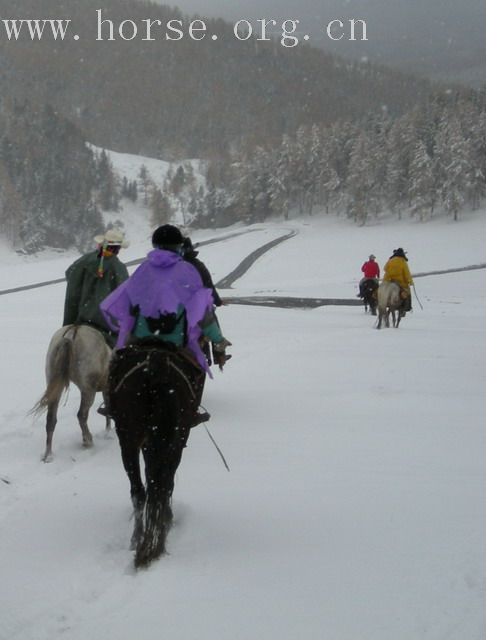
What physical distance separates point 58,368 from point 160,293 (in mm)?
2547

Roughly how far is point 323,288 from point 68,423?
93.2 feet

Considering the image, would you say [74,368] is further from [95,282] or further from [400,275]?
[400,275]

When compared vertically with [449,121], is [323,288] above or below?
below

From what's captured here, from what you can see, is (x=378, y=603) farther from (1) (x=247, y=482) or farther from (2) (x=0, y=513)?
(2) (x=0, y=513)

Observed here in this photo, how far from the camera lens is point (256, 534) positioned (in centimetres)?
439

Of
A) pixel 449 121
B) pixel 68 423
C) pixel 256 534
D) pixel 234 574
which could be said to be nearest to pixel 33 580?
pixel 234 574

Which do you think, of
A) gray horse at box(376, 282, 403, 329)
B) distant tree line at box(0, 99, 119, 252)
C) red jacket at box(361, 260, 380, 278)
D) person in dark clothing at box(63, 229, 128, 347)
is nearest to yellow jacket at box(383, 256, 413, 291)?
gray horse at box(376, 282, 403, 329)

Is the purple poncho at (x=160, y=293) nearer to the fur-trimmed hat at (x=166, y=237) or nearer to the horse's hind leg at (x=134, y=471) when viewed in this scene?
the fur-trimmed hat at (x=166, y=237)

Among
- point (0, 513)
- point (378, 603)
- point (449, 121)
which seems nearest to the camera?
point (378, 603)

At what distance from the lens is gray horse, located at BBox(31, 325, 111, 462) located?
20.2 ft

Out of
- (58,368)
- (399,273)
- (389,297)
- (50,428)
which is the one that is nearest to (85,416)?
(50,428)

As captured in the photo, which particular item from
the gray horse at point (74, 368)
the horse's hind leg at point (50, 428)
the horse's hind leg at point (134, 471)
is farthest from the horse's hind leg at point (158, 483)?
the horse's hind leg at point (50, 428)

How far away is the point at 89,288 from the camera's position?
22.1ft

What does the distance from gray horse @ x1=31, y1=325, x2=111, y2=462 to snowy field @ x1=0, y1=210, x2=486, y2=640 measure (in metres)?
0.38
